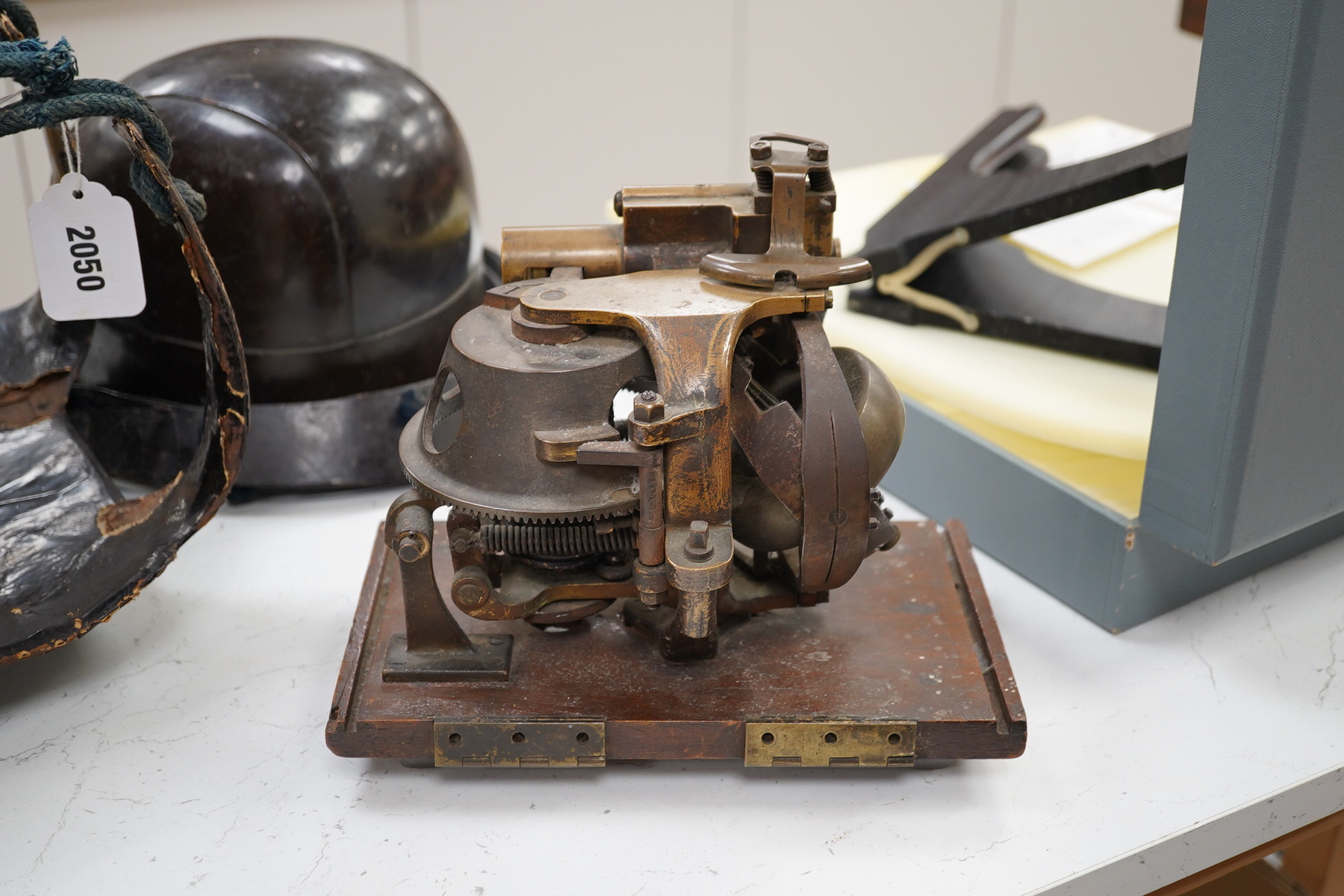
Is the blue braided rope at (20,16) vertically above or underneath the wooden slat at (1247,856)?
above

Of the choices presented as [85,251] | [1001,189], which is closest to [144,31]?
[85,251]

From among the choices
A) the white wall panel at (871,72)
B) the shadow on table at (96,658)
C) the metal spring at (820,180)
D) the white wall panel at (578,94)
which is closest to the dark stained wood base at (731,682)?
the shadow on table at (96,658)

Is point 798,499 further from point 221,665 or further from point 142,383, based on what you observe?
point 142,383

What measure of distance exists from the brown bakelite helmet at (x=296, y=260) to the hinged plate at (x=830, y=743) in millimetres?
625

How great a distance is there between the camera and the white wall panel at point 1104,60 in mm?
3162

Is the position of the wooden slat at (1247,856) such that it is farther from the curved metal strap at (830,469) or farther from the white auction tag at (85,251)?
the white auction tag at (85,251)

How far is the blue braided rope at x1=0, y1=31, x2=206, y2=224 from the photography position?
0.93m

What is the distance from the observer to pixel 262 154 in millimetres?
1304

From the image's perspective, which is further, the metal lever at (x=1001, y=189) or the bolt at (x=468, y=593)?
the metal lever at (x=1001, y=189)

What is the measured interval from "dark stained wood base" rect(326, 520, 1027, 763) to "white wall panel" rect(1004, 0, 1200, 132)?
7.91ft

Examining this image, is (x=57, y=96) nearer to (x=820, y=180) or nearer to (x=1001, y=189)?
(x=820, y=180)

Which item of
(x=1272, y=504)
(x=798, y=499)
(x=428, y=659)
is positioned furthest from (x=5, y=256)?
(x=1272, y=504)

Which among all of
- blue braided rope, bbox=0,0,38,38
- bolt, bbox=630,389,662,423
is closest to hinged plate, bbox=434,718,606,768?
bolt, bbox=630,389,662,423

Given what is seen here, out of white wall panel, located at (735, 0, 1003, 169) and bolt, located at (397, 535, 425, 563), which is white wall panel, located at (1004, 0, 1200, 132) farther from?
bolt, located at (397, 535, 425, 563)
